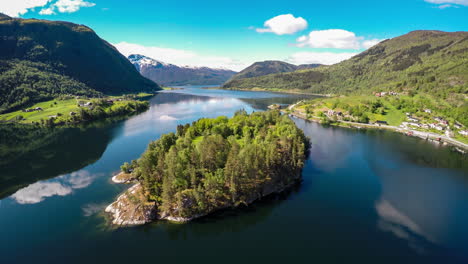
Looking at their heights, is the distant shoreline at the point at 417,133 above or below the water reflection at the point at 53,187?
above

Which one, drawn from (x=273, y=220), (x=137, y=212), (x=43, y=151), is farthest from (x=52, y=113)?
(x=273, y=220)

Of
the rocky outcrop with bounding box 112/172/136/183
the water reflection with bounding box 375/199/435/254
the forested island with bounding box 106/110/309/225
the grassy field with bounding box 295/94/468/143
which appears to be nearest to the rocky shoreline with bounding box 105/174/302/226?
the forested island with bounding box 106/110/309/225

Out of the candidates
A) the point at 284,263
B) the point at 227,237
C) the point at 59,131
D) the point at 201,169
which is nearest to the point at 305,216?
the point at 284,263

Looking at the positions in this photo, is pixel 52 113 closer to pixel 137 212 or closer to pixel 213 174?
pixel 137 212

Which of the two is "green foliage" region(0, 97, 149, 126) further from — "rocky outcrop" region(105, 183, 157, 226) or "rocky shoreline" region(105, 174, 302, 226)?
"rocky outcrop" region(105, 183, 157, 226)

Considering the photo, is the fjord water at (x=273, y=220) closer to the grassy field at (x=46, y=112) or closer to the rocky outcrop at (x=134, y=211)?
the rocky outcrop at (x=134, y=211)

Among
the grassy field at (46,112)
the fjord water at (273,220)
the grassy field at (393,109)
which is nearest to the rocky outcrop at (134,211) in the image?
the fjord water at (273,220)
